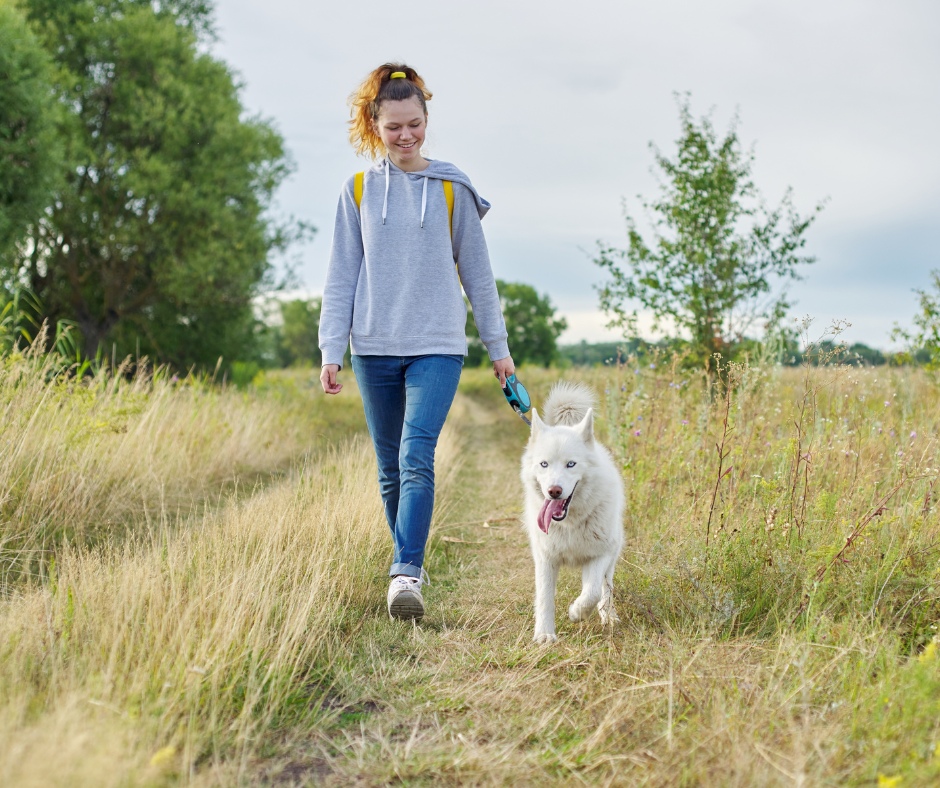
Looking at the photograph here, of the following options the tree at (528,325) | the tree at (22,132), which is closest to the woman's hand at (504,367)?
the tree at (22,132)

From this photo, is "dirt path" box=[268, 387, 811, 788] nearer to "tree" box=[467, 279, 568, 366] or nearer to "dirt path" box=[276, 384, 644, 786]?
"dirt path" box=[276, 384, 644, 786]

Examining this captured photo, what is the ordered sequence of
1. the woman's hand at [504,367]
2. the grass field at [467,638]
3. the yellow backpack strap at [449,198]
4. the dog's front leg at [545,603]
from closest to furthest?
the grass field at [467,638] → the dog's front leg at [545,603] → the yellow backpack strap at [449,198] → the woman's hand at [504,367]

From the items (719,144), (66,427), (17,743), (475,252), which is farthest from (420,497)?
(719,144)

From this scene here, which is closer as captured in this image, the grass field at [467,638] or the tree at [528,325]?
the grass field at [467,638]

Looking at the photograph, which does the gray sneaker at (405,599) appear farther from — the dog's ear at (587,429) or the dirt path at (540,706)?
the dog's ear at (587,429)

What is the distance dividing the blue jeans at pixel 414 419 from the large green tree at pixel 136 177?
15.4 metres

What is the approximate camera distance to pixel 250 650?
2.25 m

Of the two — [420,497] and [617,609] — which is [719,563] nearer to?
[617,609]

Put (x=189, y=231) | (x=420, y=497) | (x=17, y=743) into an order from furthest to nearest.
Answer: (x=189, y=231) → (x=420, y=497) → (x=17, y=743)

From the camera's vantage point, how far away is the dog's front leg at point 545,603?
9.39ft

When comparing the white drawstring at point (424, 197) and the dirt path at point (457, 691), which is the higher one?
the white drawstring at point (424, 197)

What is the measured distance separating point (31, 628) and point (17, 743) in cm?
82

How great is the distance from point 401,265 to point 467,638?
181cm

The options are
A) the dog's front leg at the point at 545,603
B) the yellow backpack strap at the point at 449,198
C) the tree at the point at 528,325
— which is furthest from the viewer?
the tree at the point at 528,325
